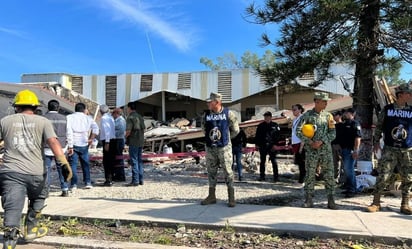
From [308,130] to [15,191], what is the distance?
397 cm

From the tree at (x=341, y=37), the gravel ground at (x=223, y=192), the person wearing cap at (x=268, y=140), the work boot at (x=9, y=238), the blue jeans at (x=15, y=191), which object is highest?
the tree at (x=341, y=37)

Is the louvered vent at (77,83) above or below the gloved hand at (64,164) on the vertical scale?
above

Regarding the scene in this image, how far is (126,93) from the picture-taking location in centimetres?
2972

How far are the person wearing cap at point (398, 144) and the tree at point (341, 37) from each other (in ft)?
8.13

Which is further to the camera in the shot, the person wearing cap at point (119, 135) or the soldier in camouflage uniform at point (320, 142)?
the person wearing cap at point (119, 135)

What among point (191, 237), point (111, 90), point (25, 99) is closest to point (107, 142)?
point (25, 99)

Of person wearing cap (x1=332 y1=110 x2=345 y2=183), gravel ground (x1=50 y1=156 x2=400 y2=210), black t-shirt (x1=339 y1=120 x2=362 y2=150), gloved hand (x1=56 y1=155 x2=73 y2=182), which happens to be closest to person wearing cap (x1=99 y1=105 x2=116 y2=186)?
gravel ground (x1=50 y1=156 x2=400 y2=210)

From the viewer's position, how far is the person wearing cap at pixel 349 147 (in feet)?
25.0

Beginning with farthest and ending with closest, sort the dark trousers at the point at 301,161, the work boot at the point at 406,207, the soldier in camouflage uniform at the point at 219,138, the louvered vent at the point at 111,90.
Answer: the louvered vent at the point at 111,90 < the dark trousers at the point at 301,161 < the soldier in camouflage uniform at the point at 219,138 < the work boot at the point at 406,207

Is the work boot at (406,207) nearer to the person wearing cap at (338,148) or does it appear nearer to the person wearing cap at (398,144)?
the person wearing cap at (398,144)

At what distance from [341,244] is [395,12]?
556cm

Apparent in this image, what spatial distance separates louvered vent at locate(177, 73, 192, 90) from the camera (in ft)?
95.1

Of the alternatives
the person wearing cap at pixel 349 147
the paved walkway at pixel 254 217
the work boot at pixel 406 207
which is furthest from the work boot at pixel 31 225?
the person wearing cap at pixel 349 147

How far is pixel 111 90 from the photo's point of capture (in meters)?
29.9
